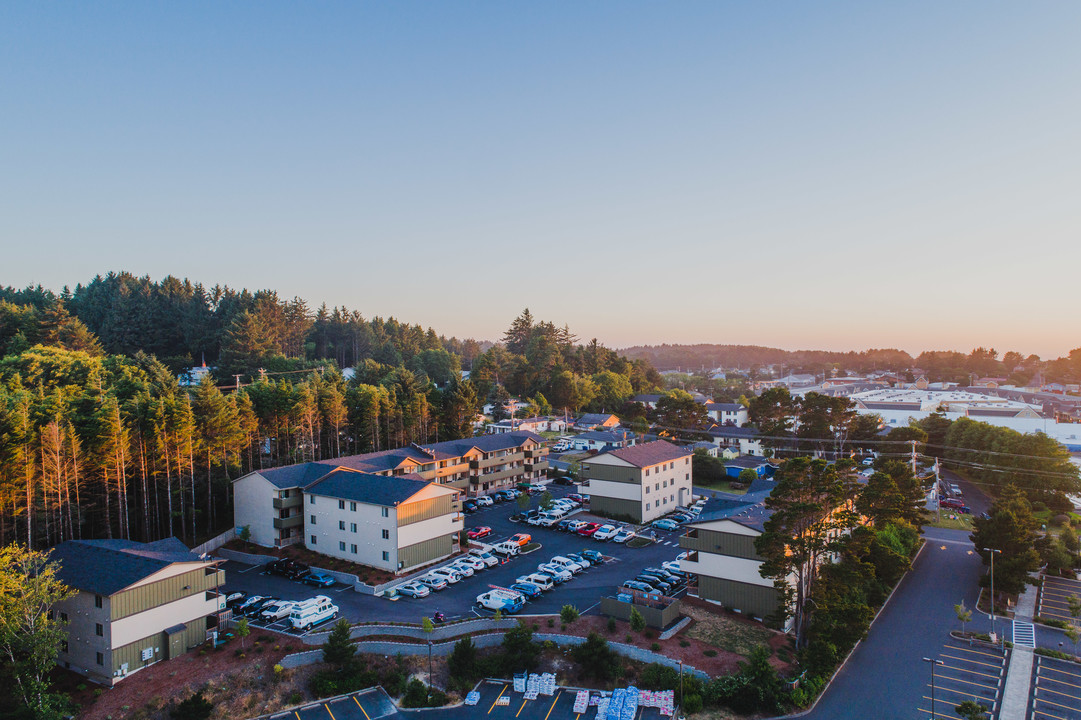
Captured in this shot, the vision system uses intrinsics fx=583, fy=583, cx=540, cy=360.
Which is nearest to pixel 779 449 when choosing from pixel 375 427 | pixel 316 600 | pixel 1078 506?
pixel 1078 506

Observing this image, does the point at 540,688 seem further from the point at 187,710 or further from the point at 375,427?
the point at 375,427

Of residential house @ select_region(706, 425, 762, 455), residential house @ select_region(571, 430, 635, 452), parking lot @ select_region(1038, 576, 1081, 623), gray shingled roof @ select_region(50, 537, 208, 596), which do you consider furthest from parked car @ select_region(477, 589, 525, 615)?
residential house @ select_region(706, 425, 762, 455)

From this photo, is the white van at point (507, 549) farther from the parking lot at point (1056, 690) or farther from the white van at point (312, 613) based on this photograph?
the parking lot at point (1056, 690)

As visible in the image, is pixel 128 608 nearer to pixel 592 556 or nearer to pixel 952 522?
pixel 592 556

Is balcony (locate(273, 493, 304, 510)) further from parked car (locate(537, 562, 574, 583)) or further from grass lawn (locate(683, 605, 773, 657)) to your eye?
grass lawn (locate(683, 605, 773, 657))

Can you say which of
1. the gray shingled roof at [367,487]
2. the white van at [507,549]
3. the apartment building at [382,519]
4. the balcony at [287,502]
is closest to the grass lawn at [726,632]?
the white van at [507,549]

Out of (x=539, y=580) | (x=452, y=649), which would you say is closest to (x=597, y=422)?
(x=539, y=580)
